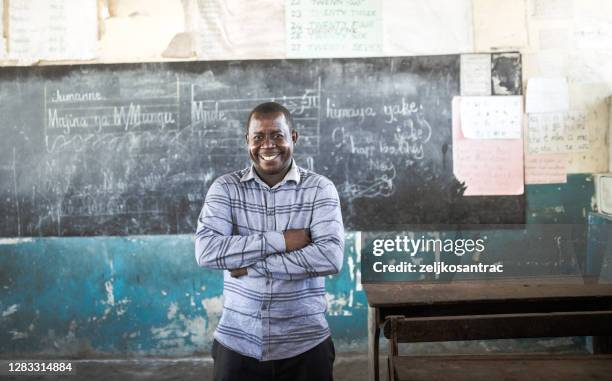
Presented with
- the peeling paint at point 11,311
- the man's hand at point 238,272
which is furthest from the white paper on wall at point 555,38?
the peeling paint at point 11,311

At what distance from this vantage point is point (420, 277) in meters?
3.46

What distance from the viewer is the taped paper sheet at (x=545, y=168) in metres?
3.41

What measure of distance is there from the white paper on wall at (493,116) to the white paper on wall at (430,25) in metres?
0.36

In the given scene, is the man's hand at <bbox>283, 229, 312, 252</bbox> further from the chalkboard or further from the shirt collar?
the chalkboard

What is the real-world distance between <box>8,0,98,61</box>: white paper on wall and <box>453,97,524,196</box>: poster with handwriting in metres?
2.54

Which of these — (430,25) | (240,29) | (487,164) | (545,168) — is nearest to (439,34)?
(430,25)

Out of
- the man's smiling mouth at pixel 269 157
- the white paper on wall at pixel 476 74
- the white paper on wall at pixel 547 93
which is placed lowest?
the man's smiling mouth at pixel 269 157

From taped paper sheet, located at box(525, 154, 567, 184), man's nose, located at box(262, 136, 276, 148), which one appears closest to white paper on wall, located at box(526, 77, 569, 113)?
taped paper sheet, located at box(525, 154, 567, 184)

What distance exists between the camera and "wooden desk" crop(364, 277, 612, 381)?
2.08 meters

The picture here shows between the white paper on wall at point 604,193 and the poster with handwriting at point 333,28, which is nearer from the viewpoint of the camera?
the white paper on wall at point 604,193

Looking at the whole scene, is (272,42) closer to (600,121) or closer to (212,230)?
(212,230)

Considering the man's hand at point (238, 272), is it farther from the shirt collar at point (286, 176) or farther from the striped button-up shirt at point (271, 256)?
the shirt collar at point (286, 176)

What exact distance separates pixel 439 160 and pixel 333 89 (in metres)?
0.86

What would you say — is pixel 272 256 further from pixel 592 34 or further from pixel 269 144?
pixel 592 34
